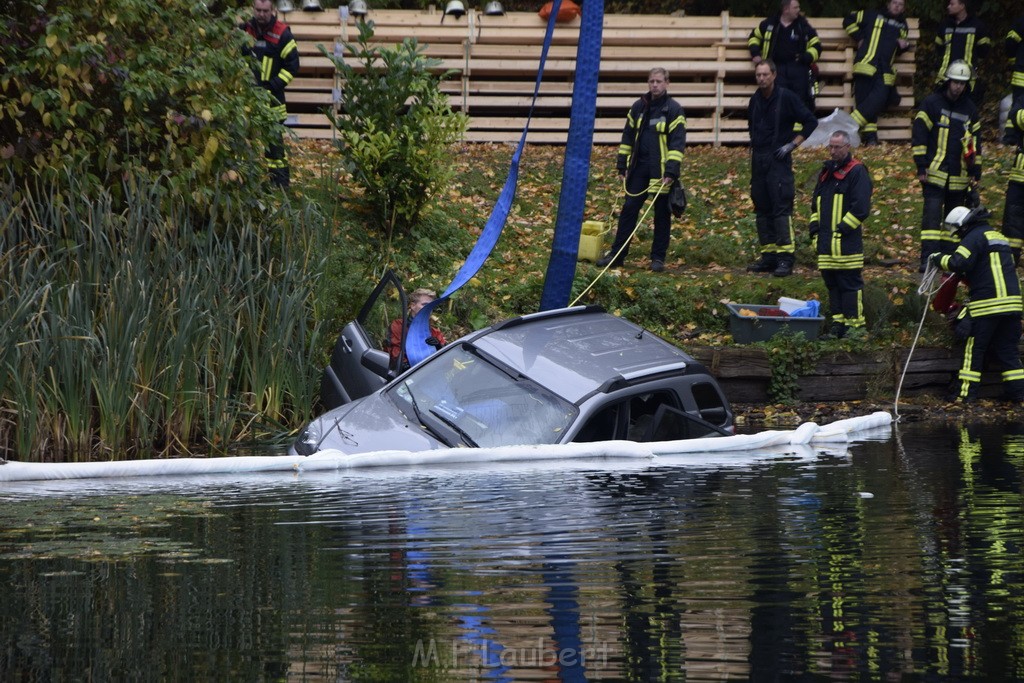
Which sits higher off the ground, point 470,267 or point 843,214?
point 843,214

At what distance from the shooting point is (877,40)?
2069cm

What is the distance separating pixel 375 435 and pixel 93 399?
267 cm

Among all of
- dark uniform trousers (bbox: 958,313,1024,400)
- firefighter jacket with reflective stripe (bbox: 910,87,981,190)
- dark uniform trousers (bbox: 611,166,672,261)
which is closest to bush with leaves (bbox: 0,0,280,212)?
dark uniform trousers (bbox: 611,166,672,261)

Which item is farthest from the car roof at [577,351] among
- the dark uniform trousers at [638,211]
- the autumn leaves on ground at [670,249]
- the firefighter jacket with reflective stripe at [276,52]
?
the firefighter jacket with reflective stripe at [276,52]

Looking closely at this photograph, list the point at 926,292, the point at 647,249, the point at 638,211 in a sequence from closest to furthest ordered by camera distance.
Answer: the point at 926,292
the point at 638,211
the point at 647,249

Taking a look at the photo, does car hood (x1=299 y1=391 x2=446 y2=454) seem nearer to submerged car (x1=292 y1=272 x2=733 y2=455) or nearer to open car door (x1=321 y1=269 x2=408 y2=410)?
submerged car (x1=292 y1=272 x2=733 y2=455)

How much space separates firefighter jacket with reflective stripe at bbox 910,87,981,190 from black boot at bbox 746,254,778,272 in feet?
6.29

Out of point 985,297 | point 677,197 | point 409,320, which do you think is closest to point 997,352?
point 985,297

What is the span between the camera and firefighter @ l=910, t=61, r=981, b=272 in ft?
48.3

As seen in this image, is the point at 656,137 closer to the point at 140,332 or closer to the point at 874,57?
the point at 140,332

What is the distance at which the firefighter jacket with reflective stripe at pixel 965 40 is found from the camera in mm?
19547

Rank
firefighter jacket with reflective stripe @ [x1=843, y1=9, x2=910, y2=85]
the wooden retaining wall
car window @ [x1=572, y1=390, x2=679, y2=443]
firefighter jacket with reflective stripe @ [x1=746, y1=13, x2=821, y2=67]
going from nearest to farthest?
1. car window @ [x1=572, y1=390, x2=679, y2=443]
2. the wooden retaining wall
3. firefighter jacket with reflective stripe @ [x1=746, y1=13, x2=821, y2=67]
4. firefighter jacket with reflective stripe @ [x1=843, y1=9, x2=910, y2=85]

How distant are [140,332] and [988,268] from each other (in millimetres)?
8018

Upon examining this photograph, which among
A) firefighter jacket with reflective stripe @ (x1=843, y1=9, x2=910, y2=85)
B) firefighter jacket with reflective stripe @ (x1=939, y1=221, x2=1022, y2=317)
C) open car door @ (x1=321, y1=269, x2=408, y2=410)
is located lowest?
open car door @ (x1=321, y1=269, x2=408, y2=410)
